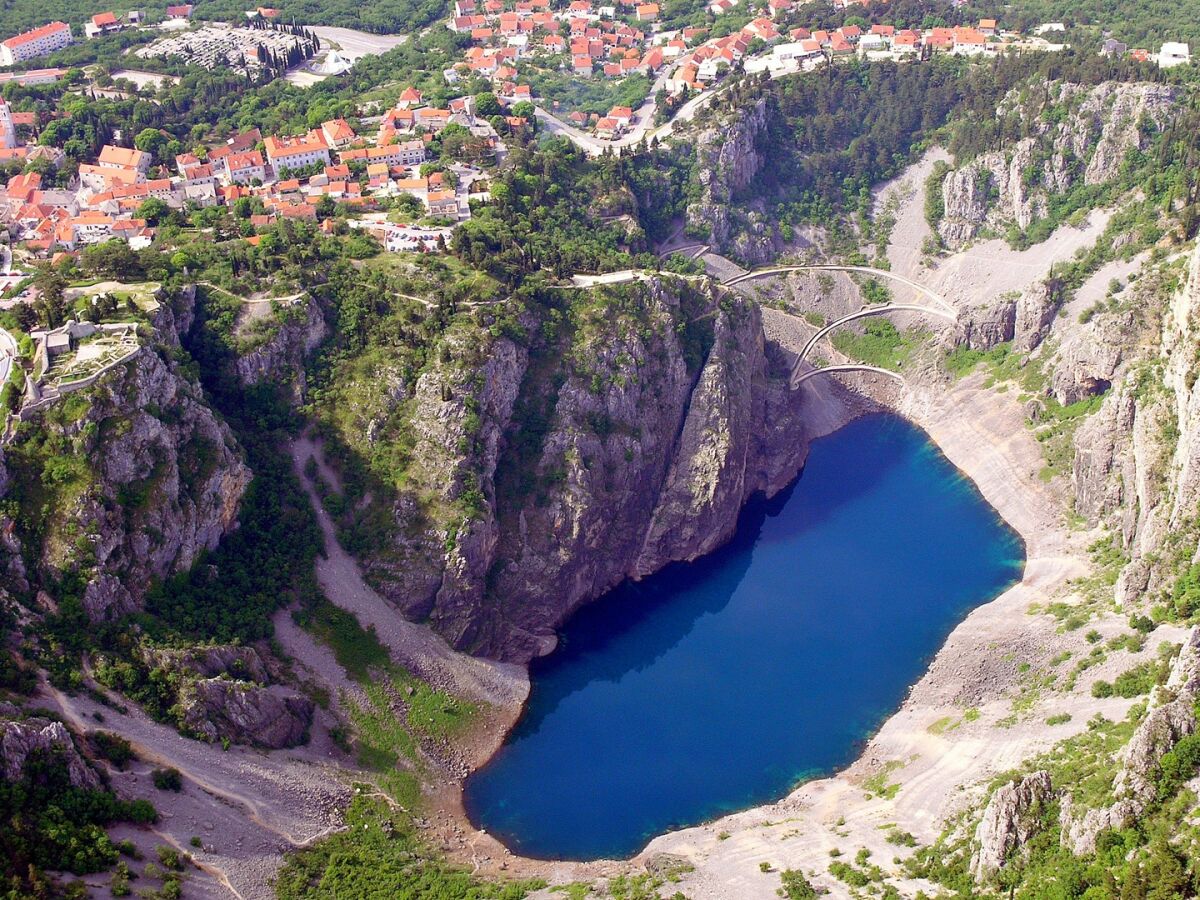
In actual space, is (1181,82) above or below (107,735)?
above

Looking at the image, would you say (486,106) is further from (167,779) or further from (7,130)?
(167,779)

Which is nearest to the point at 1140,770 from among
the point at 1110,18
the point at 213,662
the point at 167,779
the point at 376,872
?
the point at 376,872

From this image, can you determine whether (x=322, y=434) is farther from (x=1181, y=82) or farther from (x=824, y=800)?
(x=1181, y=82)

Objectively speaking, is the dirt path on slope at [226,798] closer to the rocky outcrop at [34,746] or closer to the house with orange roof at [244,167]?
the rocky outcrop at [34,746]

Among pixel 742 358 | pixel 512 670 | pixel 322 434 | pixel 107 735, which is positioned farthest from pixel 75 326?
pixel 742 358

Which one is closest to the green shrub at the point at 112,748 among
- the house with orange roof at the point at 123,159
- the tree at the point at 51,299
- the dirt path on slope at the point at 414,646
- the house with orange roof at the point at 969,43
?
the dirt path on slope at the point at 414,646

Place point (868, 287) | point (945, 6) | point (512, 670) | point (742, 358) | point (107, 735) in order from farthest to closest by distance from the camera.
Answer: point (945, 6) → point (868, 287) → point (742, 358) → point (512, 670) → point (107, 735)

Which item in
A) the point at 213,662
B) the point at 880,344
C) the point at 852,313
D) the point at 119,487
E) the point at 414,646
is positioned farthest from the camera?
the point at 852,313
